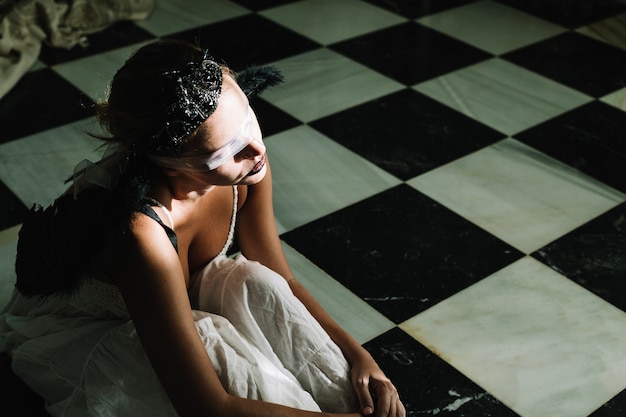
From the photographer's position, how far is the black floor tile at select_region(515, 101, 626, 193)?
7.38ft

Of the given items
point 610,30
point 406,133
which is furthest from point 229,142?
point 610,30

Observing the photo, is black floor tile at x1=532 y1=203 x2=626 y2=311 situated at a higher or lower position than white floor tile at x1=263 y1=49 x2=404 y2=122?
lower

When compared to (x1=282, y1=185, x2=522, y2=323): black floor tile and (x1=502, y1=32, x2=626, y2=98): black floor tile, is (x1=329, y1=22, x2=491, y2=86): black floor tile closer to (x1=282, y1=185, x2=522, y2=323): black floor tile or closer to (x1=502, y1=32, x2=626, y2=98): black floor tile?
(x1=502, y1=32, x2=626, y2=98): black floor tile

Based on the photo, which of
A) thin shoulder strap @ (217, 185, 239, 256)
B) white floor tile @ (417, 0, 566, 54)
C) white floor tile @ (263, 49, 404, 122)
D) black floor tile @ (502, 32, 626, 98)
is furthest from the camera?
white floor tile @ (417, 0, 566, 54)

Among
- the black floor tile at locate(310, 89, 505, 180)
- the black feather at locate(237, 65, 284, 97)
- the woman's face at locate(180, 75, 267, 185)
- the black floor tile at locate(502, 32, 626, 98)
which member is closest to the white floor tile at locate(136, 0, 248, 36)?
the black floor tile at locate(310, 89, 505, 180)

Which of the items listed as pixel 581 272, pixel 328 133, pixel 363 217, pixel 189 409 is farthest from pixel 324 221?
pixel 189 409

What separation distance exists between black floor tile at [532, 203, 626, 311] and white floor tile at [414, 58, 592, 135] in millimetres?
481

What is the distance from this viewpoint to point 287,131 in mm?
2404

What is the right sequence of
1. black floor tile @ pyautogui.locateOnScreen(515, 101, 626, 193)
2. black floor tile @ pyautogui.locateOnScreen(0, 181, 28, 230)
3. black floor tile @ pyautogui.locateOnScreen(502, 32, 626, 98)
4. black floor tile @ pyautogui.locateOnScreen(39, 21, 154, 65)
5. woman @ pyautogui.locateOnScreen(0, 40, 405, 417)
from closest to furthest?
woman @ pyautogui.locateOnScreen(0, 40, 405, 417), black floor tile @ pyautogui.locateOnScreen(0, 181, 28, 230), black floor tile @ pyautogui.locateOnScreen(515, 101, 626, 193), black floor tile @ pyautogui.locateOnScreen(502, 32, 626, 98), black floor tile @ pyautogui.locateOnScreen(39, 21, 154, 65)

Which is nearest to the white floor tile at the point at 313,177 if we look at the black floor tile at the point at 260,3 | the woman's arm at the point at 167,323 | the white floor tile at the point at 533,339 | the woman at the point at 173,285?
the white floor tile at the point at 533,339

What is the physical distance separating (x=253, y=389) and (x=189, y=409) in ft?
0.34

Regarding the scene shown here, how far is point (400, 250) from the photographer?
6.36ft

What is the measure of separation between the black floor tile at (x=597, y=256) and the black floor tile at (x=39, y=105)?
129 centimetres

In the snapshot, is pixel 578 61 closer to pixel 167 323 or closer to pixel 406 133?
pixel 406 133
